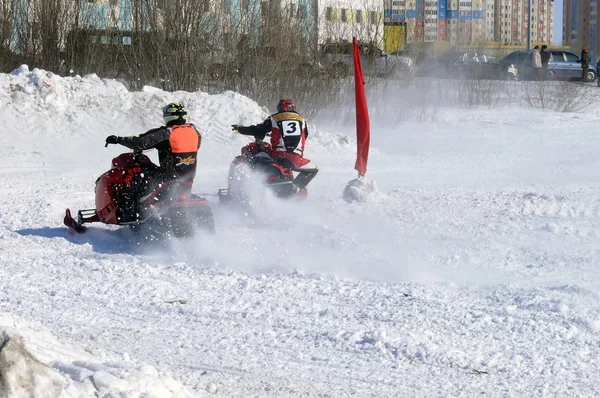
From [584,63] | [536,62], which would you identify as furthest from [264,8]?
[584,63]

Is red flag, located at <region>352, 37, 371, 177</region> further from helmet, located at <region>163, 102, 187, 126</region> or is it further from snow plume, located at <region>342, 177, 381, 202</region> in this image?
helmet, located at <region>163, 102, 187, 126</region>

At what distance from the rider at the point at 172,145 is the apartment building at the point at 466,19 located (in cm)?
1905

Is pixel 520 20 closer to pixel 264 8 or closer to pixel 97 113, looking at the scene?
pixel 264 8

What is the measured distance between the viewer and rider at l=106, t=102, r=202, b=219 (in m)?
9.32

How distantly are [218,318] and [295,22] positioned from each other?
62.2 ft

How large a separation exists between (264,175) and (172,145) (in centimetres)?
200

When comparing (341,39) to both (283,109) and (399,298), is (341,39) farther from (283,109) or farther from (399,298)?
(399,298)

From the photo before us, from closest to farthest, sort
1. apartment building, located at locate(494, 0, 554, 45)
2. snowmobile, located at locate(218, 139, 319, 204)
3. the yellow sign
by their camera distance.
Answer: snowmobile, located at locate(218, 139, 319, 204)
the yellow sign
apartment building, located at locate(494, 0, 554, 45)

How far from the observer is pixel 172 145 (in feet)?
30.9

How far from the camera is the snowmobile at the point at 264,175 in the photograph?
439 inches

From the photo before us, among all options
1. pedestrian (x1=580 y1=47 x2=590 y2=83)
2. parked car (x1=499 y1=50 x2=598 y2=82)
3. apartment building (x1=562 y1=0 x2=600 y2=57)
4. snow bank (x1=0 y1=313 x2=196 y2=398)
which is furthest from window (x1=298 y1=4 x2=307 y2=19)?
apartment building (x1=562 y1=0 x2=600 y2=57)

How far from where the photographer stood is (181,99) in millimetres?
21281

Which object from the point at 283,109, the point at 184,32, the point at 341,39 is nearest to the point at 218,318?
the point at 283,109

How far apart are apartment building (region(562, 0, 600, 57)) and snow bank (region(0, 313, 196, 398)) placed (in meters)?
89.6
